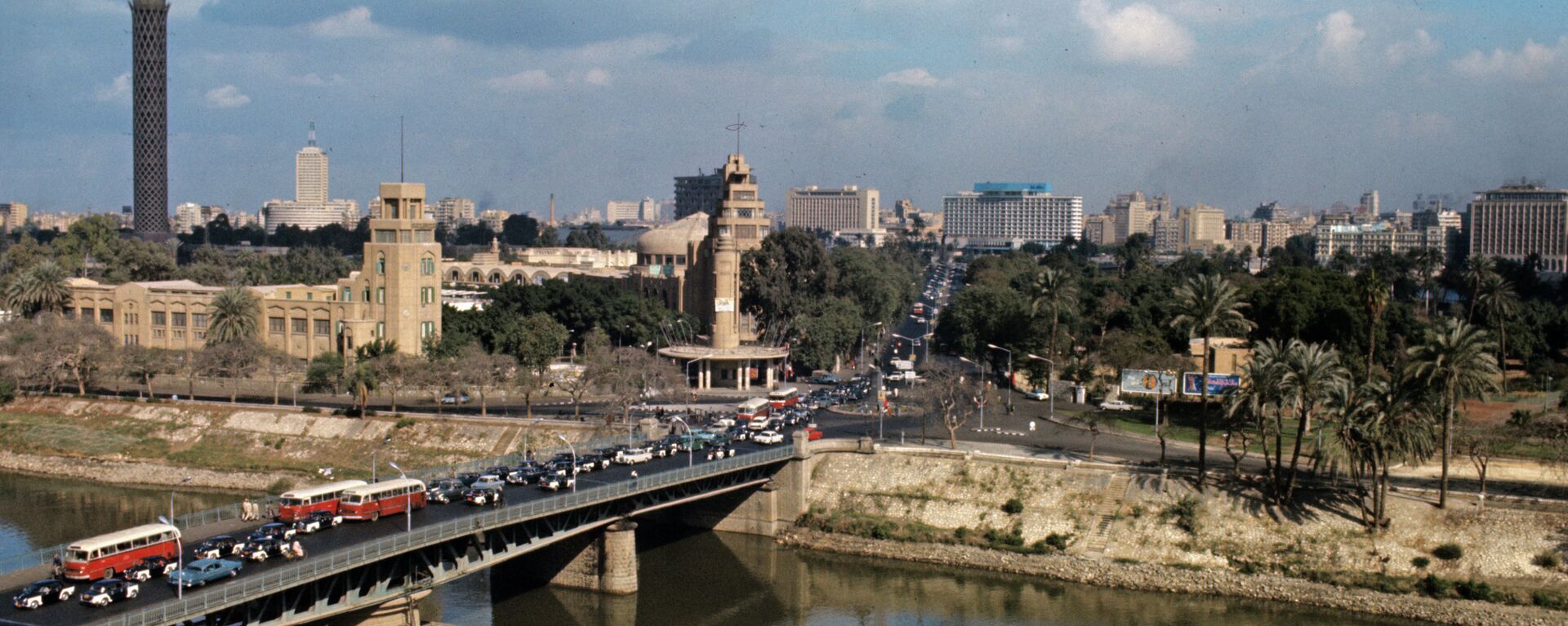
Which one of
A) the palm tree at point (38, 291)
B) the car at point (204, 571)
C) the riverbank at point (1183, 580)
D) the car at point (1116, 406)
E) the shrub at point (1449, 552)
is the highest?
the palm tree at point (38, 291)

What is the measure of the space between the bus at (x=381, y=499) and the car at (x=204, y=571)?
8.33 m

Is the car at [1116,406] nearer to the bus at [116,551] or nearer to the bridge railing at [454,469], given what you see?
the bridge railing at [454,469]

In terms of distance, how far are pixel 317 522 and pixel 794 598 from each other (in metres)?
23.8

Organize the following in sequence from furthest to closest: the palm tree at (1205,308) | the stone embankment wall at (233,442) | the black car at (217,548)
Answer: the stone embankment wall at (233,442) < the palm tree at (1205,308) < the black car at (217,548)

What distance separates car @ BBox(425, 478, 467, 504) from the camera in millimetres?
60562

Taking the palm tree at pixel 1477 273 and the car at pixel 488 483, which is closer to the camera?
the car at pixel 488 483

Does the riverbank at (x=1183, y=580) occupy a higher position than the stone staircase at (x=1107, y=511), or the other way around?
the stone staircase at (x=1107, y=511)

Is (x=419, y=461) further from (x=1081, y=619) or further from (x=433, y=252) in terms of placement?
(x=1081, y=619)

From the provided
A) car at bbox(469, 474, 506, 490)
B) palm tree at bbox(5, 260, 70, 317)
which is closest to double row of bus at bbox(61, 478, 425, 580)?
car at bbox(469, 474, 506, 490)

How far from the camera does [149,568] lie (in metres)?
48.0

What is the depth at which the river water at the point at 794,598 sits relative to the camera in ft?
208

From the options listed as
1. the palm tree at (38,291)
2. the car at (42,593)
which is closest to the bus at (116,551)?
the car at (42,593)

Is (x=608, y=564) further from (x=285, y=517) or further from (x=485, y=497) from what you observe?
(x=285, y=517)

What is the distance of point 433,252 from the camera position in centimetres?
11375
